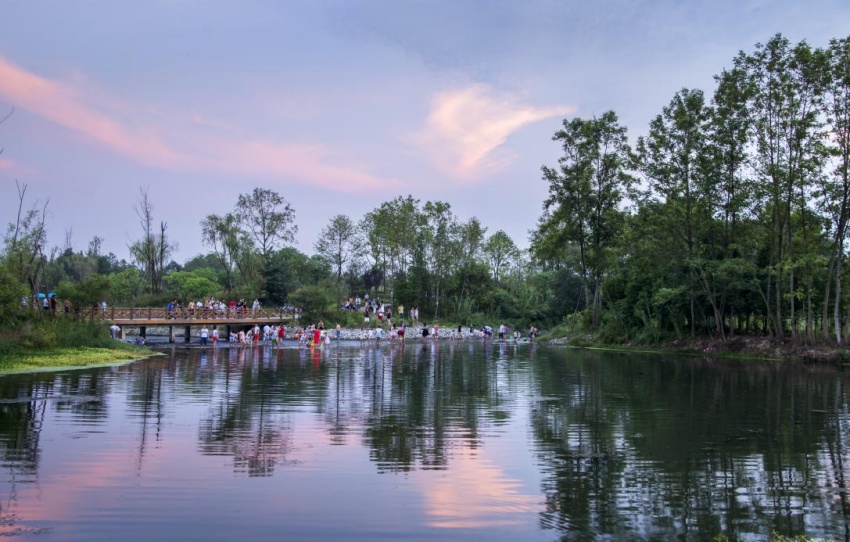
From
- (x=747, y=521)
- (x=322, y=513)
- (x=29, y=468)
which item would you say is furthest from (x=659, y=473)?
(x=29, y=468)

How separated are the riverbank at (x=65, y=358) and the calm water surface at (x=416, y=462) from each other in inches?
160

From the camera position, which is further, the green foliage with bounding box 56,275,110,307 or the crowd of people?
the crowd of people

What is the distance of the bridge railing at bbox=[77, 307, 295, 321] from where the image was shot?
4198 cm

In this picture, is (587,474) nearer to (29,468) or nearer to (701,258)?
(29,468)

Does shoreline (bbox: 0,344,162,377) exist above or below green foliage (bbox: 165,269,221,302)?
below

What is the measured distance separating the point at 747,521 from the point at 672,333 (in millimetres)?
42284

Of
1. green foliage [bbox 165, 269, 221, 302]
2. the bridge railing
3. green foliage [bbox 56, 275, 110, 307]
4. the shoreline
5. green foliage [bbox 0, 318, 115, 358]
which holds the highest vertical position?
green foliage [bbox 165, 269, 221, 302]

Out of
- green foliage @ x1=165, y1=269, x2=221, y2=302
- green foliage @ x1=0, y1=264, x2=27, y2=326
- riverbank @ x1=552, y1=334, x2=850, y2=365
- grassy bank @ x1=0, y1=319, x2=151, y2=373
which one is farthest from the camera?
green foliage @ x1=165, y1=269, x2=221, y2=302

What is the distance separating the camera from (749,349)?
3881cm

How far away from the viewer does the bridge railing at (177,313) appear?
138 feet

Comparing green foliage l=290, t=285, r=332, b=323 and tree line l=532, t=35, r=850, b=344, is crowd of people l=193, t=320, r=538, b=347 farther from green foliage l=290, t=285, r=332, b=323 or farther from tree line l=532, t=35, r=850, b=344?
tree line l=532, t=35, r=850, b=344

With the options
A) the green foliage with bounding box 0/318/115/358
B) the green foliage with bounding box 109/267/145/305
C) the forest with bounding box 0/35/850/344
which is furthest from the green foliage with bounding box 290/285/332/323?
the green foliage with bounding box 0/318/115/358

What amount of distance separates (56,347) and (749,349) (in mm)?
36189

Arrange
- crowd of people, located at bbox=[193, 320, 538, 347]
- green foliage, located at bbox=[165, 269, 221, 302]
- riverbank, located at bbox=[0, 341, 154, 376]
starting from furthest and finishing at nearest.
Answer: green foliage, located at bbox=[165, 269, 221, 302], crowd of people, located at bbox=[193, 320, 538, 347], riverbank, located at bbox=[0, 341, 154, 376]
